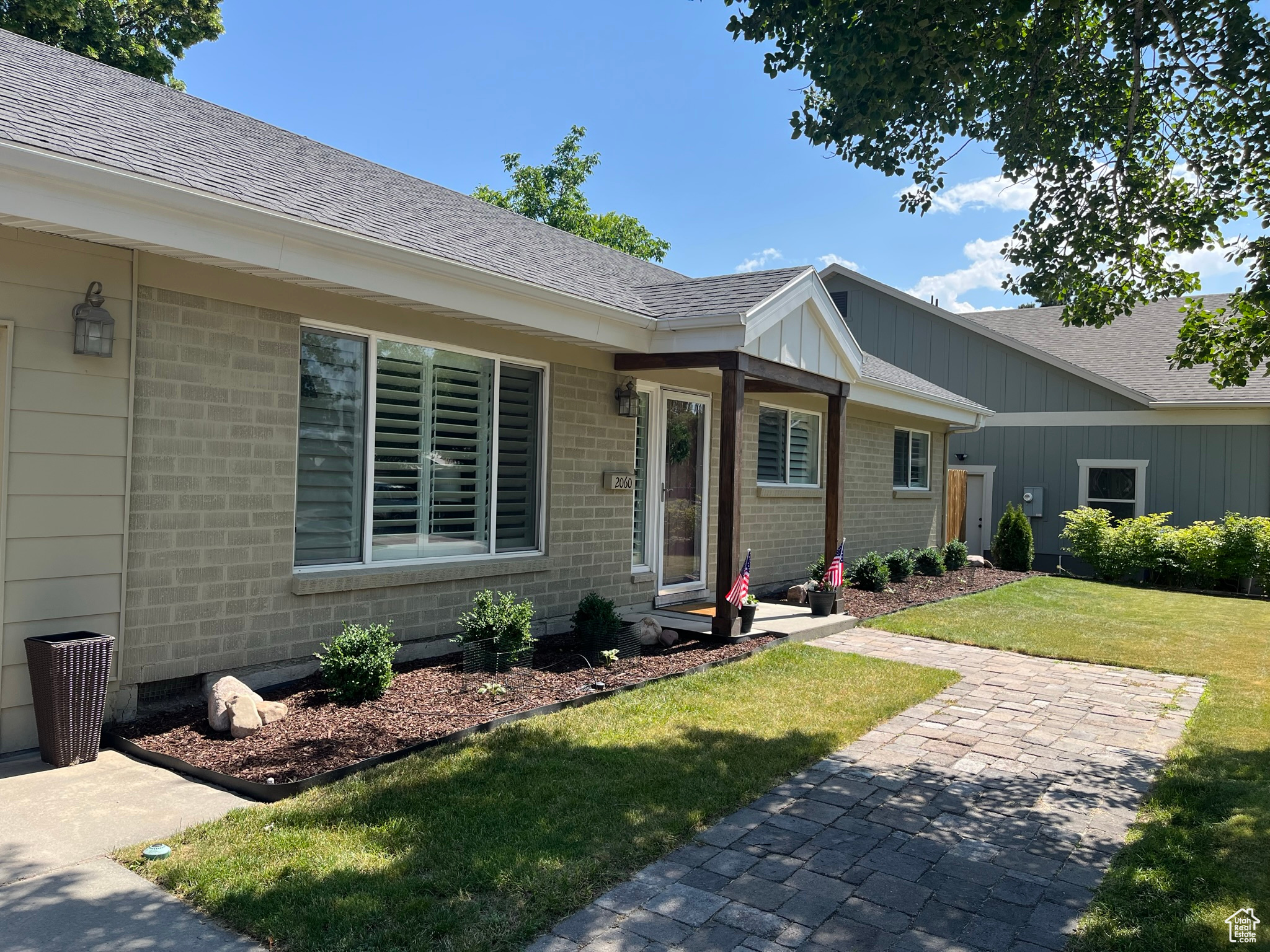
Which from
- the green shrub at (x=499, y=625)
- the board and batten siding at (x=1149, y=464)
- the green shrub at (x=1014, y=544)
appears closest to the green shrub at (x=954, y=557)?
the green shrub at (x=1014, y=544)

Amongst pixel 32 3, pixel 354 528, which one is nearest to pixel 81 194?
pixel 354 528

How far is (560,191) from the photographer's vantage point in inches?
1480

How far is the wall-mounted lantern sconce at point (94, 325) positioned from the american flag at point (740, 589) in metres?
5.51

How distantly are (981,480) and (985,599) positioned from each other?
8171 millimetres

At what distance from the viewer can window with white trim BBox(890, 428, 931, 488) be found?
16.6 metres

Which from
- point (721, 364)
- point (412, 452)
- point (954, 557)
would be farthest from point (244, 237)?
point (954, 557)

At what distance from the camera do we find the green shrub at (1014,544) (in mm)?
18016

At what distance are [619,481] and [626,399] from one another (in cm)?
85

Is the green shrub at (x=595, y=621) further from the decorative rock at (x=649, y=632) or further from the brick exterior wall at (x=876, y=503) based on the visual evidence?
the brick exterior wall at (x=876, y=503)

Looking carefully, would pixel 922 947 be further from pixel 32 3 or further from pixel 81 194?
pixel 32 3

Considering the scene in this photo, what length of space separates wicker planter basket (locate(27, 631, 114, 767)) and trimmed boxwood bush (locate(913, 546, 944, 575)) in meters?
13.0

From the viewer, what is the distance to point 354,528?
686cm

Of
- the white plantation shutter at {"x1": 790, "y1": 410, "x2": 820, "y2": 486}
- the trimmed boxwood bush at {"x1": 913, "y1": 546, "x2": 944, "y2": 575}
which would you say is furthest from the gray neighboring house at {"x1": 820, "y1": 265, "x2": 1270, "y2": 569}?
the white plantation shutter at {"x1": 790, "y1": 410, "x2": 820, "y2": 486}

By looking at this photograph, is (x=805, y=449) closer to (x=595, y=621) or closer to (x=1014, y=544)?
(x=595, y=621)
